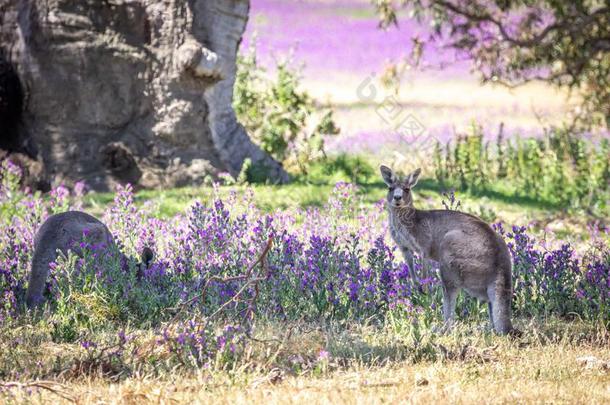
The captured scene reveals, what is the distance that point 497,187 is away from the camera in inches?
576

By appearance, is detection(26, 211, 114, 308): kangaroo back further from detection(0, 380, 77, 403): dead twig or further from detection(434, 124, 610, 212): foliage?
detection(434, 124, 610, 212): foliage

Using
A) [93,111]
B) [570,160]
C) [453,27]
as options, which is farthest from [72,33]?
[570,160]

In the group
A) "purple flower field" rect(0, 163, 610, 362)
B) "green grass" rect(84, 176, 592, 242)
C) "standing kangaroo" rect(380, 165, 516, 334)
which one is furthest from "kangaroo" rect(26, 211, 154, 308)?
"green grass" rect(84, 176, 592, 242)

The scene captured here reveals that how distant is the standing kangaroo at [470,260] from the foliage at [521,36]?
25.1 feet

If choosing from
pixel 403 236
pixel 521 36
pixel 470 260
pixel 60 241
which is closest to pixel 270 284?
pixel 403 236

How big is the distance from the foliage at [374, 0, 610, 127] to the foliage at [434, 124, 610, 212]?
105 centimetres

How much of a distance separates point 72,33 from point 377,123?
11.7 metres

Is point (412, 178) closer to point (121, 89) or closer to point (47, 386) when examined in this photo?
point (47, 386)

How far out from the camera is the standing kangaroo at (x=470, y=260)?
6.38 m

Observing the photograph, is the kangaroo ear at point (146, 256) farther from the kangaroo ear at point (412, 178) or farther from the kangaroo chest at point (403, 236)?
the kangaroo ear at point (412, 178)

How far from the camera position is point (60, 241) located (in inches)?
293

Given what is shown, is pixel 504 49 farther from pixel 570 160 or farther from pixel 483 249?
pixel 483 249

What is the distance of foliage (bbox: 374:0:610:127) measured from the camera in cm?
1418

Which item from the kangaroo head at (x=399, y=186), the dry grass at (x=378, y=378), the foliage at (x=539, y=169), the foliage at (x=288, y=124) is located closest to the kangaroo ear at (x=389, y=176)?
the kangaroo head at (x=399, y=186)
